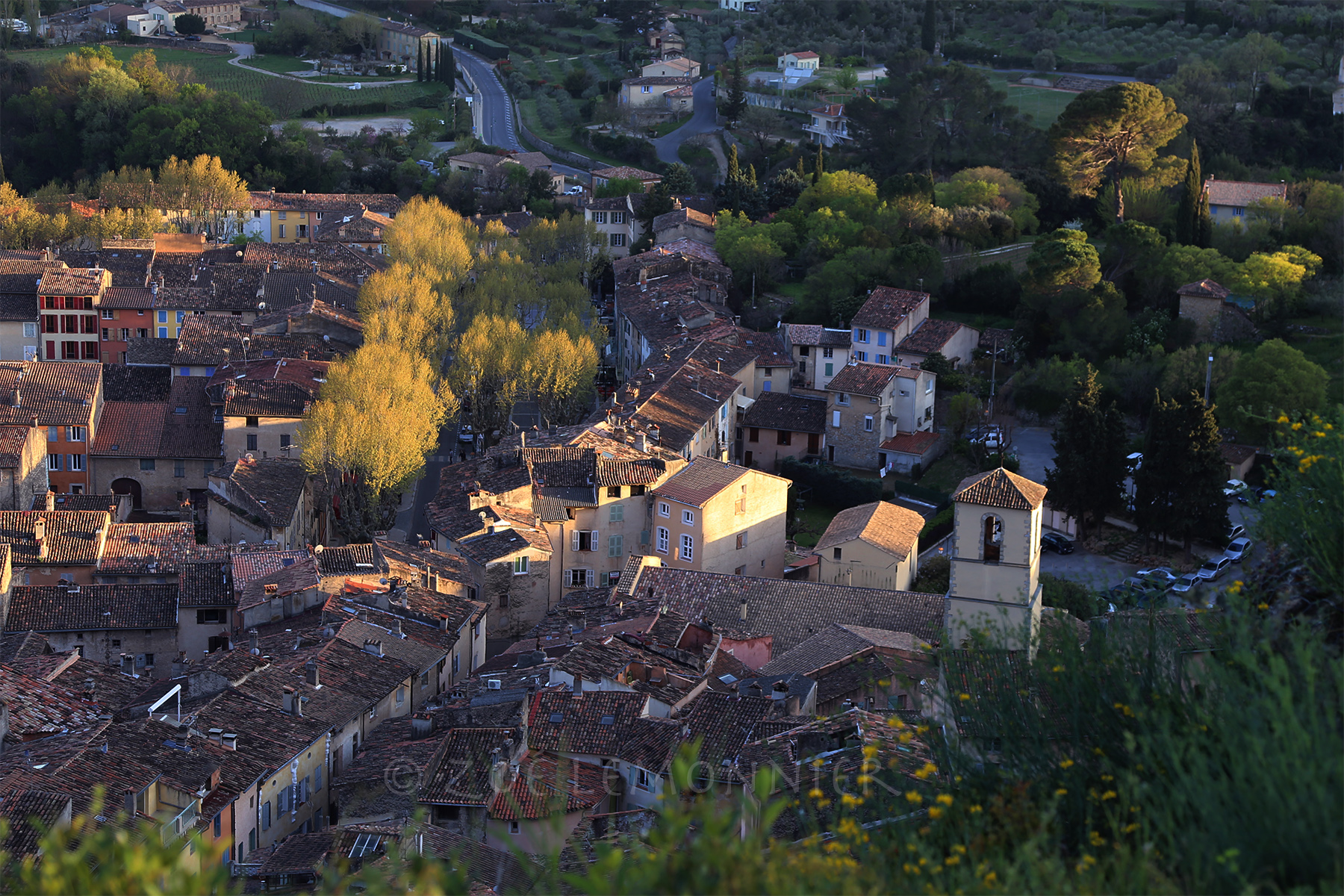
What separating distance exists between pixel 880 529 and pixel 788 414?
45.4ft

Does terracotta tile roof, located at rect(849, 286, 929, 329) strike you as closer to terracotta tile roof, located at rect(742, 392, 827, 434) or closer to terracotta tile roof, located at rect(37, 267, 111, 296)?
terracotta tile roof, located at rect(742, 392, 827, 434)

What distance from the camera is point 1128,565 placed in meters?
43.8

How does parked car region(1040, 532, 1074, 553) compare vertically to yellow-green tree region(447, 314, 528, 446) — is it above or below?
below

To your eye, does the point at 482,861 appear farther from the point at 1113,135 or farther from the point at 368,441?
the point at 1113,135

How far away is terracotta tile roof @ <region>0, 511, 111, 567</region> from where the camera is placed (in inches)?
1613

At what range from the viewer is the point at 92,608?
127ft

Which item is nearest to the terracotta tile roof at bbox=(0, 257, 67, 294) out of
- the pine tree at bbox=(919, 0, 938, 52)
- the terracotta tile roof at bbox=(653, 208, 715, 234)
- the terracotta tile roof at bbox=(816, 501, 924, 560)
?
the terracotta tile roof at bbox=(653, 208, 715, 234)

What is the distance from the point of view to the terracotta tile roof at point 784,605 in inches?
1438

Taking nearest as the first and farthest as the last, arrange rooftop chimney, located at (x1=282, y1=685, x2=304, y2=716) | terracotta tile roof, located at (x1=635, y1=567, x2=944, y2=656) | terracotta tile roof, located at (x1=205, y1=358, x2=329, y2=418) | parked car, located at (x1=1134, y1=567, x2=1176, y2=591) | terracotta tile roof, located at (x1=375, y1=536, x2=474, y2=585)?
rooftop chimney, located at (x1=282, y1=685, x2=304, y2=716), terracotta tile roof, located at (x1=635, y1=567, x2=944, y2=656), parked car, located at (x1=1134, y1=567, x2=1176, y2=591), terracotta tile roof, located at (x1=375, y1=536, x2=474, y2=585), terracotta tile roof, located at (x1=205, y1=358, x2=329, y2=418)

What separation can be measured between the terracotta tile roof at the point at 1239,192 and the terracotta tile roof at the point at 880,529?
2802 centimetres

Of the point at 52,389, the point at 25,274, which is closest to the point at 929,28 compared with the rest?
the point at 25,274

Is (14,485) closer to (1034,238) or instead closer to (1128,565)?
(1128,565)

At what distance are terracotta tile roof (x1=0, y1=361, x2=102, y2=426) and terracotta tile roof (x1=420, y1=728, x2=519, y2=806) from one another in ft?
91.5

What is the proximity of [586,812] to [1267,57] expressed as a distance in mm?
72495
